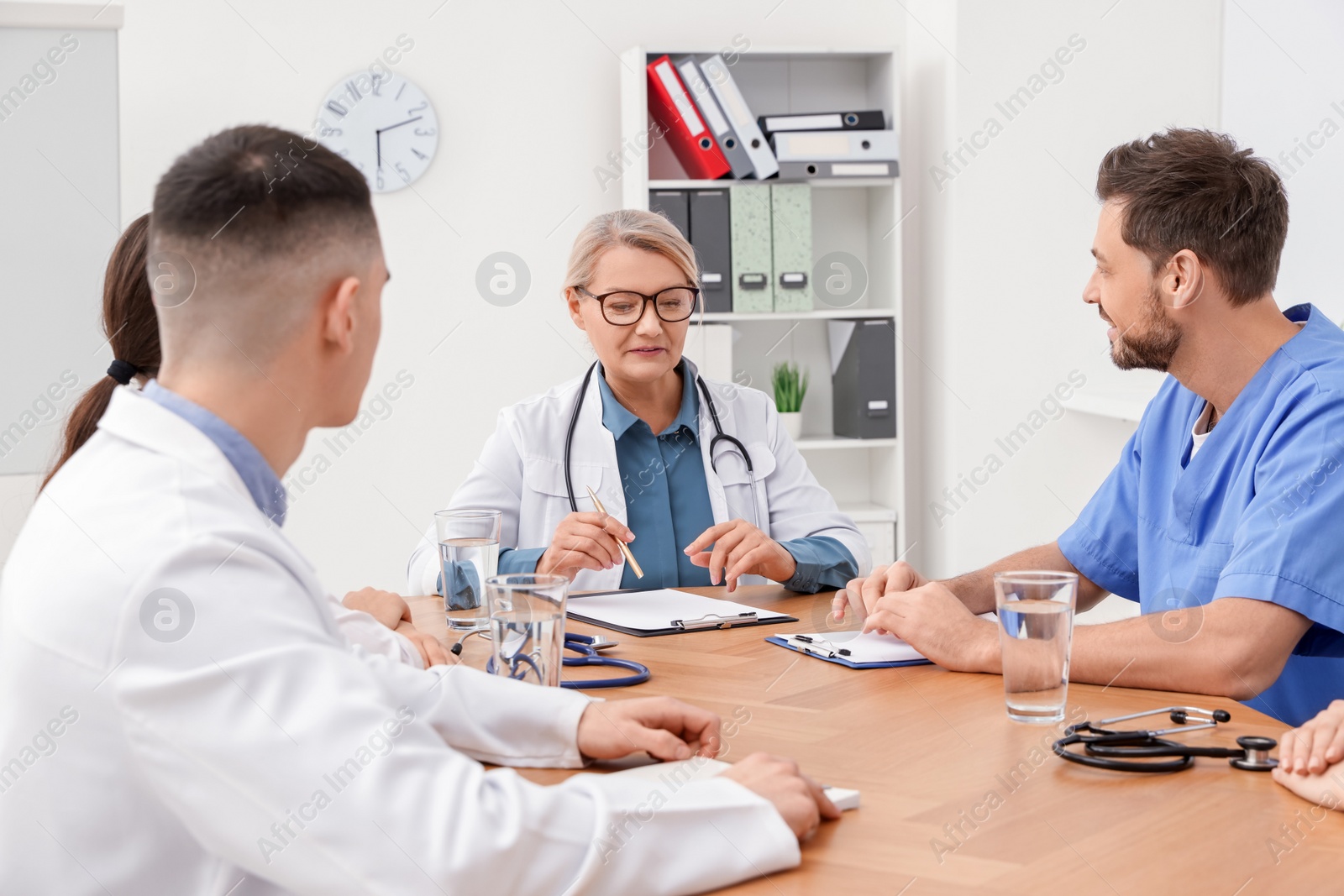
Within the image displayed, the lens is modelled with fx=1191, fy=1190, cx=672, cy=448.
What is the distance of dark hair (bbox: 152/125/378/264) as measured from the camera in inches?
37.9

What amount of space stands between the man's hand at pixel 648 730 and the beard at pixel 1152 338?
99 cm

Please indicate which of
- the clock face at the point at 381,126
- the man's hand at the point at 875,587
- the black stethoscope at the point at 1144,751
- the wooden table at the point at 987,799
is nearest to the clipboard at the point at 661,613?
the man's hand at the point at 875,587

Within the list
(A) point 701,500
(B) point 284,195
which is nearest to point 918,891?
(B) point 284,195

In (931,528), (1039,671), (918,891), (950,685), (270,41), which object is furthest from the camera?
(931,528)

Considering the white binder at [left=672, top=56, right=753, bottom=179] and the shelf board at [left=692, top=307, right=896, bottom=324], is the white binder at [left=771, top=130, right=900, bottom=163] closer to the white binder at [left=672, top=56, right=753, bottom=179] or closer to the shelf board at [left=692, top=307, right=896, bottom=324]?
the white binder at [left=672, top=56, right=753, bottom=179]

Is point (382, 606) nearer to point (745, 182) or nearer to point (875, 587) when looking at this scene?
point (875, 587)

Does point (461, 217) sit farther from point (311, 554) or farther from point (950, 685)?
point (950, 685)

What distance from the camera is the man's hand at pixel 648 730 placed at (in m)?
1.10

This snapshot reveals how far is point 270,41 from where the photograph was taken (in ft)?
12.6

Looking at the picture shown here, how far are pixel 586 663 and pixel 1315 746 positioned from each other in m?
0.82

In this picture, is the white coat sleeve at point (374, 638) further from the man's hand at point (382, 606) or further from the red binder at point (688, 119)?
the red binder at point (688, 119)

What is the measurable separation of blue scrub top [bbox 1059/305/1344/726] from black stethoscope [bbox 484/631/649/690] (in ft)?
2.11

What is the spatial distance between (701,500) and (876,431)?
1.75m

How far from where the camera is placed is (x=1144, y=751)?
111cm
